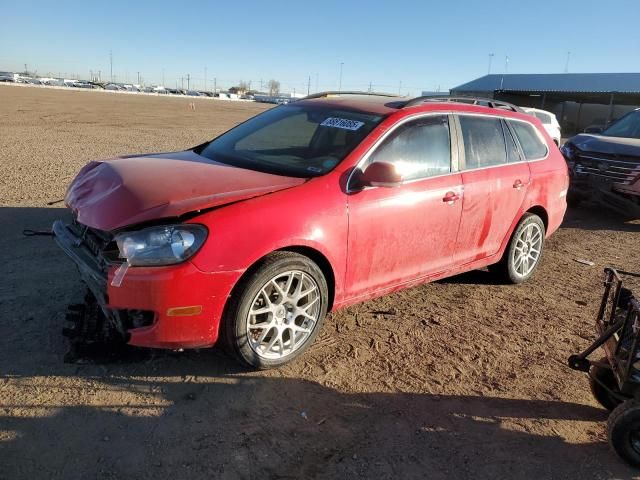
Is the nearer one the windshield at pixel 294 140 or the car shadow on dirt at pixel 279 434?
the car shadow on dirt at pixel 279 434

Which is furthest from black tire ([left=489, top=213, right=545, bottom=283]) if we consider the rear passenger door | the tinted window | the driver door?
the tinted window

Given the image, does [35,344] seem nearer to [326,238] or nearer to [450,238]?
[326,238]

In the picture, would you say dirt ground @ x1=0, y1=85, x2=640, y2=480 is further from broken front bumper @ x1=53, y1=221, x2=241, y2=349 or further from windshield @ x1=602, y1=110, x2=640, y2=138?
windshield @ x1=602, y1=110, x2=640, y2=138

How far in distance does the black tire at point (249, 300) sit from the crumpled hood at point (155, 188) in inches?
17.8

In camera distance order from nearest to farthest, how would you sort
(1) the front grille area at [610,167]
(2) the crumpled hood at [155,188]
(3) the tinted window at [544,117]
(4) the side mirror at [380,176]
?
(2) the crumpled hood at [155,188]
(4) the side mirror at [380,176]
(1) the front grille area at [610,167]
(3) the tinted window at [544,117]

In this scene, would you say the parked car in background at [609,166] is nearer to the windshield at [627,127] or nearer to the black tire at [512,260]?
the windshield at [627,127]

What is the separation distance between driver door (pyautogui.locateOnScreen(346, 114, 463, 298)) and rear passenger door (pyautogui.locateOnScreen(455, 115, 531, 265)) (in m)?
0.16

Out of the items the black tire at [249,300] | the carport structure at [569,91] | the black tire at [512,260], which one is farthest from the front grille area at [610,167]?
the carport structure at [569,91]

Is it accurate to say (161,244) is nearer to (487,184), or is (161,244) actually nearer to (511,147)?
(487,184)

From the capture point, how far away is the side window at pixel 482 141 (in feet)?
15.3

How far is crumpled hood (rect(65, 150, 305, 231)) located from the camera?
3168 mm

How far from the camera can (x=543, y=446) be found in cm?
300

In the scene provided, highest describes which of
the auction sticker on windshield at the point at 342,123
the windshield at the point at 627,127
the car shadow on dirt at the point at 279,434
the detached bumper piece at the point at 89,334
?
the windshield at the point at 627,127

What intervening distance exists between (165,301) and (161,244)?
0.32 meters
